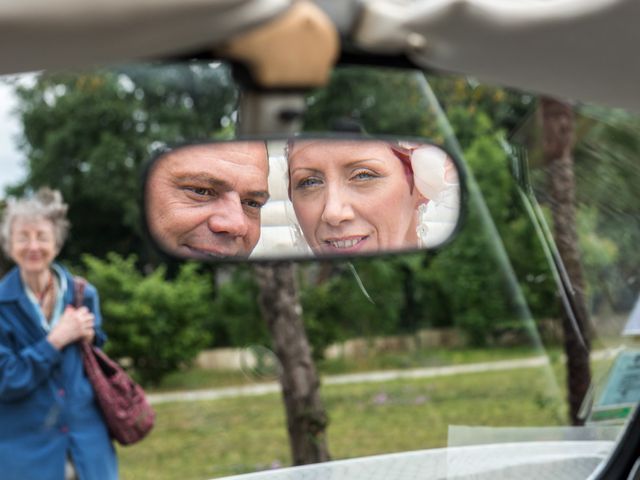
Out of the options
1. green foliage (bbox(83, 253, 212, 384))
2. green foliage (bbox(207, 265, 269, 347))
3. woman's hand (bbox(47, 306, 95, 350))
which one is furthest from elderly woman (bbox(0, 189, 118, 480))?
green foliage (bbox(207, 265, 269, 347))

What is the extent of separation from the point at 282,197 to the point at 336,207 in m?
0.07

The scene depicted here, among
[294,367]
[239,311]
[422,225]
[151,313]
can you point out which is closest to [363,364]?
[239,311]

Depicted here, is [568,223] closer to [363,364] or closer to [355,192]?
[355,192]

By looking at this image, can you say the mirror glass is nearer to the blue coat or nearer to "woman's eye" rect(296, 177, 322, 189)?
"woman's eye" rect(296, 177, 322, 189)

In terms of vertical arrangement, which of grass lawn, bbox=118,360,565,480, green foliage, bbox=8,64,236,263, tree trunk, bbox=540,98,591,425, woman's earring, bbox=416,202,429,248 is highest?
woman's earring, bbox=416,202,429,248

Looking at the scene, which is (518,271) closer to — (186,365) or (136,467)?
(136,467)

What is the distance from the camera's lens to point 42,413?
2.90 m

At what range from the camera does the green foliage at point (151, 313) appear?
7082mm

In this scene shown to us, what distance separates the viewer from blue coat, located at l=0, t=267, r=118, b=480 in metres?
2.89

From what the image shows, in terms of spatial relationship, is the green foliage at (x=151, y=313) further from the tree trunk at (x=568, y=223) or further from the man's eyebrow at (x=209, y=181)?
the man's eyebrow at (x=209, y=181)

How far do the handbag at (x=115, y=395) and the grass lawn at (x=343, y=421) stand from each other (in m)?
2.80

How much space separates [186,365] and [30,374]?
499cm

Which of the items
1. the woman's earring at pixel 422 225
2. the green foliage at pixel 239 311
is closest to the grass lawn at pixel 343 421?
the green foliage at pixel 239 311

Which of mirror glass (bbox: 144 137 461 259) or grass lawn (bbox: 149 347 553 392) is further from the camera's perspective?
grass lawn (bbox: 149 347 553 392)
